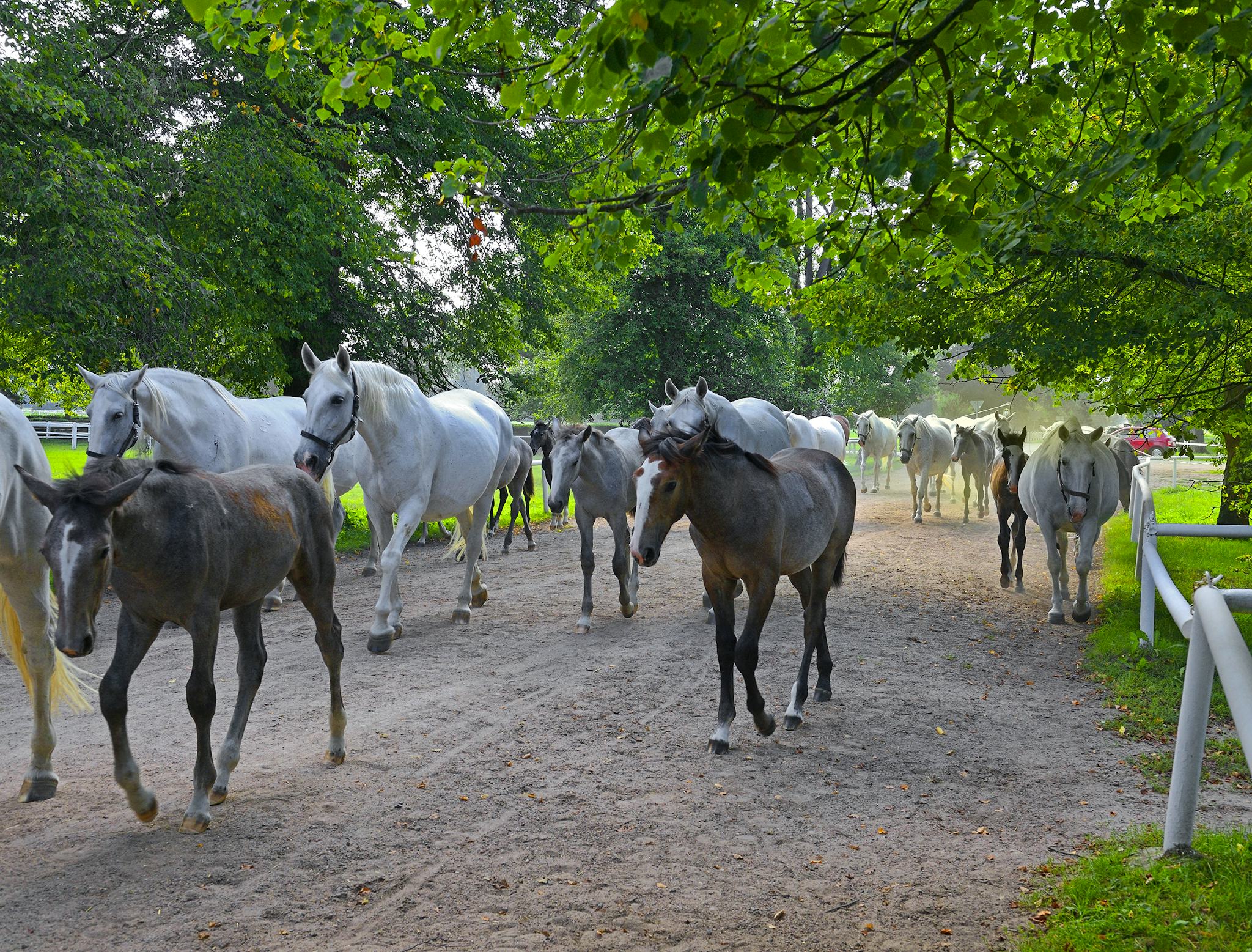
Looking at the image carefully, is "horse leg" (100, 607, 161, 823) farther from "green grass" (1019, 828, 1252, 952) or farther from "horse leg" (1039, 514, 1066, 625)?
"horse leg" (1039, 514, 1066, 625)

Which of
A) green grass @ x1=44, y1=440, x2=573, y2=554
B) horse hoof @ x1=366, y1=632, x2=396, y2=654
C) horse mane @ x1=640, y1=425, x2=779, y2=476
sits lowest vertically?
horse hoof @ x1=366, y1=632, x2=396, y2=654

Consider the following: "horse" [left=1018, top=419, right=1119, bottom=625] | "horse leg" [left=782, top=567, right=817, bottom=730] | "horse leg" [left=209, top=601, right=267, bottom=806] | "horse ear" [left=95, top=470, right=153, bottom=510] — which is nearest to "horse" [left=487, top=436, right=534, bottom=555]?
"horse" [left=1018, top=419, right=1119, bottom=625]

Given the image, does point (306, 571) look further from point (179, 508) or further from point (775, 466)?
point (775, 466)

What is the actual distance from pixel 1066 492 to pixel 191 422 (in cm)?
871

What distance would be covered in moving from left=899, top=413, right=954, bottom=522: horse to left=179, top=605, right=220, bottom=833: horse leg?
1651cm

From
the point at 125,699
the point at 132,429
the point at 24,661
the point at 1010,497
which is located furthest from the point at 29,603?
the point at 1010,497

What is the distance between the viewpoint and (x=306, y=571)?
210 inches

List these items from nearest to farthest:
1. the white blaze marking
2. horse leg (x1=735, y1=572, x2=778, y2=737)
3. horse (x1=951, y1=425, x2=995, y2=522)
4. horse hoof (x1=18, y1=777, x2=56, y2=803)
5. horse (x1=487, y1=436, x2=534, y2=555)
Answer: horse hoof (x1=18, y1=777, x2=56, y2=803) → the white blaze marking → horse leg (x1=735, y1=572, x2=778, y2=737) → horse (x1=487, y1=436, x2=534, y2=555) → horse (x1=951, y1=425, x2=995, y2=522)

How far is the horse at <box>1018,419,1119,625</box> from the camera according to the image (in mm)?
9359

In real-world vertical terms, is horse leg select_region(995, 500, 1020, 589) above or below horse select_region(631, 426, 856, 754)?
below

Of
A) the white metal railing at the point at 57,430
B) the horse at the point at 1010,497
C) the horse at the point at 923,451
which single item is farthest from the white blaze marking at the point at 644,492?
the white metal railing at the point at 57,430

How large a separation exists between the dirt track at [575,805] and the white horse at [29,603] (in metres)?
0.30

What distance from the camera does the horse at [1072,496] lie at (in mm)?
9359

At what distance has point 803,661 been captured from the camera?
251 inches
